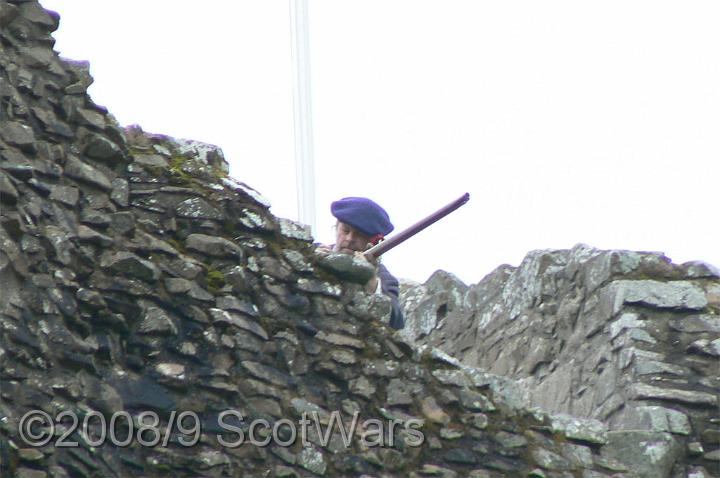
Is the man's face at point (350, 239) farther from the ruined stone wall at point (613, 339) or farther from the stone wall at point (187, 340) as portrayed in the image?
the stone wall at point (187, 340)

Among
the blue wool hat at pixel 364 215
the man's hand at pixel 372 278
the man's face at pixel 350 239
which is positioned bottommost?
the man's hand at pixel 372 278

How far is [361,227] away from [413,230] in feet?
1.24

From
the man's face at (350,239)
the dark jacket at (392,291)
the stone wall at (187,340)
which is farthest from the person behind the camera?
the man's face at (350,239)

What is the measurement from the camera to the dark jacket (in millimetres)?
10148

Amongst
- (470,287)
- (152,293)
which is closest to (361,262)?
(152,293)

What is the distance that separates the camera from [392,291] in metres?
10.8

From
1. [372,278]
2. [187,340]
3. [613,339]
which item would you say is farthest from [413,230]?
[187,340]

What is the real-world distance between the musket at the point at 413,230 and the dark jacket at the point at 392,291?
14cm

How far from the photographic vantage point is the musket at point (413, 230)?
35.2ft

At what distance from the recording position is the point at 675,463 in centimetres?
1039

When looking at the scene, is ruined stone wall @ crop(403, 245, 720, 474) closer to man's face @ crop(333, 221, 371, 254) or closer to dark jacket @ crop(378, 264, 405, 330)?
dark jacket @ crop(378, 264, 405, 330)

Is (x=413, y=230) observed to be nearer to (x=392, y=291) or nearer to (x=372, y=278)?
(x=392, y=291)

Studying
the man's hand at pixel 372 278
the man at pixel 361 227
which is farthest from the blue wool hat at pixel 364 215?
the man's hand at pixel 372 278

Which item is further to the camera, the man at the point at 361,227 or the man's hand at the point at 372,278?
the man at the point at 361,227
